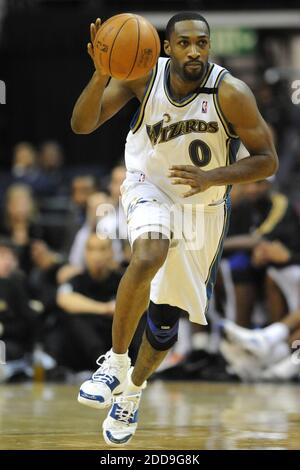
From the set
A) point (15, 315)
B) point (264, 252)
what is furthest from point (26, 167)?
point (264, 252)

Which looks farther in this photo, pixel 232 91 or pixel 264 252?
pixel 264 252

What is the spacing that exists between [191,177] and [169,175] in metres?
0.20

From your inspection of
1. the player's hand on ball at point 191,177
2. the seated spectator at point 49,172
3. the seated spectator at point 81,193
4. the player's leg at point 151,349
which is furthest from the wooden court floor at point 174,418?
the seated spectator at point 49,172

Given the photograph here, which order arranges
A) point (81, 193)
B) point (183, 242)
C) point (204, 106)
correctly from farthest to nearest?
1. point (81, 193)
2. point (183, 242)
3. point (204, 106)

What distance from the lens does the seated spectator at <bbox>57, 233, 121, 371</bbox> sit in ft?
31.8

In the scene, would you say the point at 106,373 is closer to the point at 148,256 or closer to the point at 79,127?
the point at 148,256

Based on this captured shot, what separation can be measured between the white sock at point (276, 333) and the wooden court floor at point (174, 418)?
16.7 inches

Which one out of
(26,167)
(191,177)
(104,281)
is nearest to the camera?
(191,177)

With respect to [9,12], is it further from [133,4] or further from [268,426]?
[268,426]

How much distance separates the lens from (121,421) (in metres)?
5.62

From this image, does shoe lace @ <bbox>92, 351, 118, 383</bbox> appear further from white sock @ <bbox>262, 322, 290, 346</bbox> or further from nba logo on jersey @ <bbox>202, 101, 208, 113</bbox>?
white sock @ <bbox>262, 322, 290, 346</bbox>

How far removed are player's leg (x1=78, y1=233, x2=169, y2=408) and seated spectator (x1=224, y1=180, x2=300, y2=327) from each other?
13.8 feet
